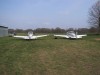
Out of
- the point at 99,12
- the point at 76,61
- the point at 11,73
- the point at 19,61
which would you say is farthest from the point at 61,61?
the point at 99,12

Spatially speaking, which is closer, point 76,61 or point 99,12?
point 76,61

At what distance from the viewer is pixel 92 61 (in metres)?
14.2

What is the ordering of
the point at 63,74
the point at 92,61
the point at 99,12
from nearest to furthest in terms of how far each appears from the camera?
1. the point at 63,74
2. the point at 92,61
3. the point at 99,12

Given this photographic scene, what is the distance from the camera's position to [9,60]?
14758 mm

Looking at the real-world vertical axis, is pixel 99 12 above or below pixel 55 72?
above

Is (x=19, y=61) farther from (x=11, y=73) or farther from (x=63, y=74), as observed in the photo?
(x=63, y=74)

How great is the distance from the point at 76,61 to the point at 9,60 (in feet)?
16.8

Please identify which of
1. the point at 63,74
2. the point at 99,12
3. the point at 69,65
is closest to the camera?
the point at 63,74

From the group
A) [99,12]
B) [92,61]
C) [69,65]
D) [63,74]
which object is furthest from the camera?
[99,12]

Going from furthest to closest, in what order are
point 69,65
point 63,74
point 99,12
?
point 99,12, point 69,65, point 63,74

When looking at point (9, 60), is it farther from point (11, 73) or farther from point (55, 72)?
point (55, 72)

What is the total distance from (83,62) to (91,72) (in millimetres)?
2133

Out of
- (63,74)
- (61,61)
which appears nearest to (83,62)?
(61,61)

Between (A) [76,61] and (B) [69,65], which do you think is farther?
(A) [76,61]
